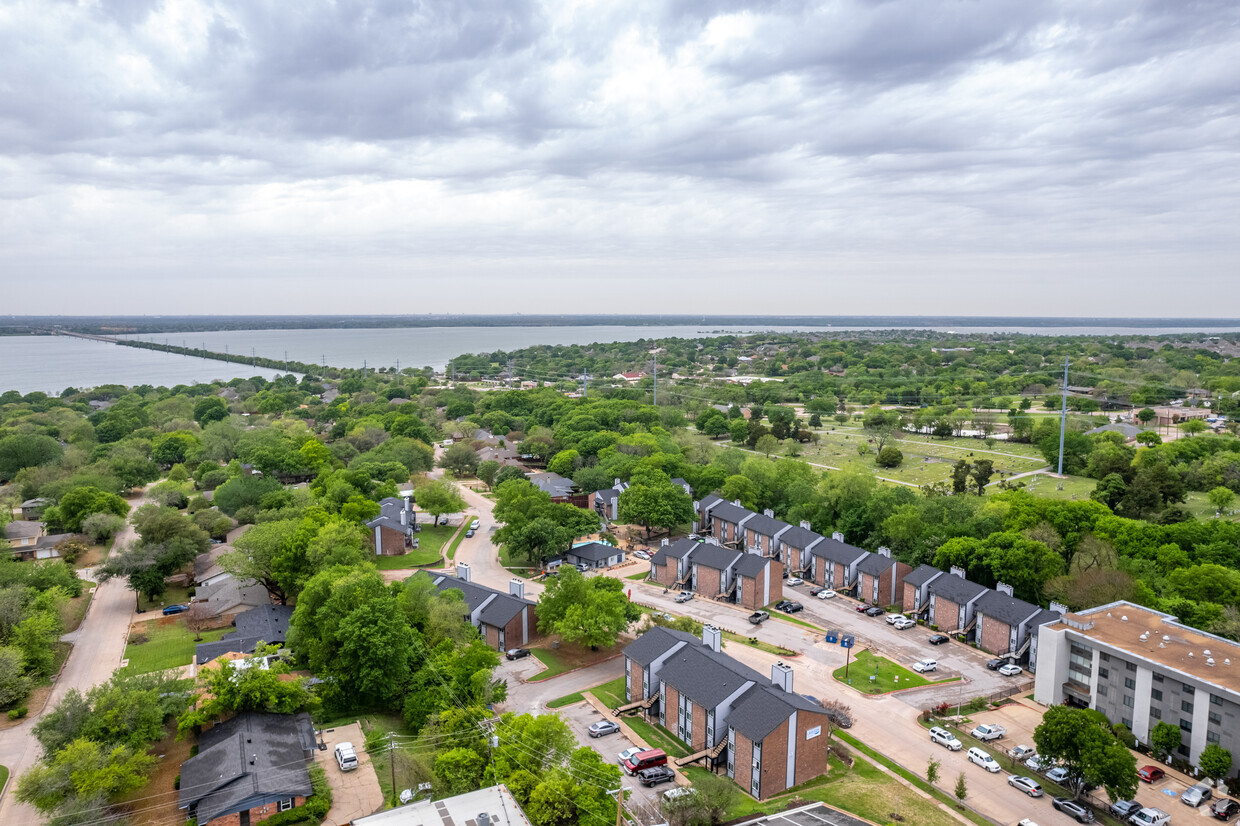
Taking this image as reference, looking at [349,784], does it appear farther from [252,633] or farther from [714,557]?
[714,557]

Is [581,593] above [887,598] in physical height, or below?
above

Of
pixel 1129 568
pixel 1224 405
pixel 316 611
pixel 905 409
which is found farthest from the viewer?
pixel 905 409

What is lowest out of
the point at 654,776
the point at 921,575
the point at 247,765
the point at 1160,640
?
the point at 654,776

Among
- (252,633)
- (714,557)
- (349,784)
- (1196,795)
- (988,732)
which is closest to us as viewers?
(1196,795)

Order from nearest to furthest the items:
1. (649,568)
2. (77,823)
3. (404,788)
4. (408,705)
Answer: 1. (77,823)
2. (404,788)
3. (408,705)
4. (649,568)

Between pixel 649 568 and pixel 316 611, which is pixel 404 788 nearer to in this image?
pixel 316 611

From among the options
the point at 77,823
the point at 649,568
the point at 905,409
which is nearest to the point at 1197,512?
the point at 649,568

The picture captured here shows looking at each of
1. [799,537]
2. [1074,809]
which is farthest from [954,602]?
[1074,809]
